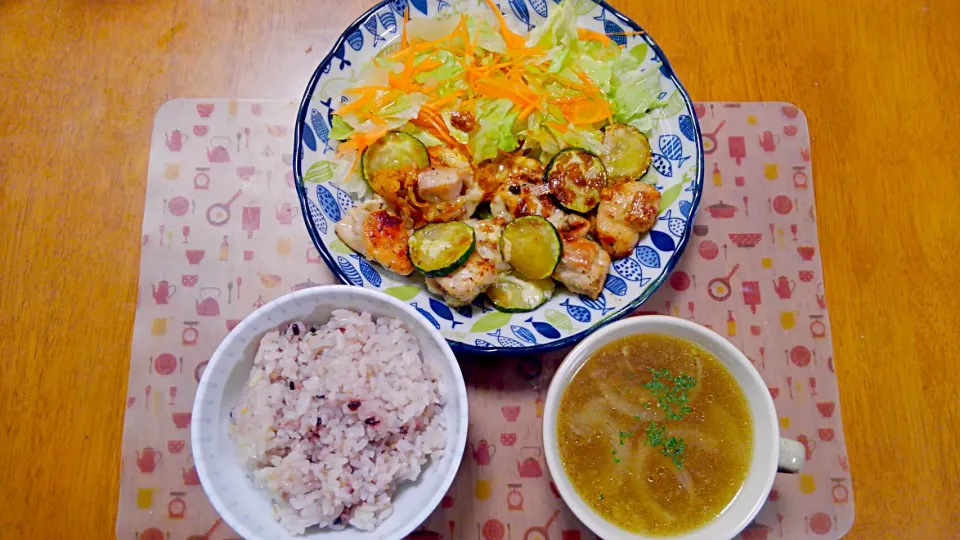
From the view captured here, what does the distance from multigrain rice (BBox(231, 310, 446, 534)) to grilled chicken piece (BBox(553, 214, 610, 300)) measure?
0.56 metres

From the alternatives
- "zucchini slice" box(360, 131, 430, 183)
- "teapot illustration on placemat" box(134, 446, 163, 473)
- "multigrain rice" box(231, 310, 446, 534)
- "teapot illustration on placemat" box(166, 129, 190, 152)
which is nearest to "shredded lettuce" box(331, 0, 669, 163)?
"zucchini slice" box(360, 131, 430, 183)

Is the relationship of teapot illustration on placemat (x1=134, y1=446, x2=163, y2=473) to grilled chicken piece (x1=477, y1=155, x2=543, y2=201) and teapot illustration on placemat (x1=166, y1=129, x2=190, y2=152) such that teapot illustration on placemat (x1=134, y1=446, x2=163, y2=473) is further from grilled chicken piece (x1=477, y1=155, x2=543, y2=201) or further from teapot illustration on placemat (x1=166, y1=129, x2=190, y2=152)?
grilled chicken piece (x1=477, y1=155, x2=543, y2=201)

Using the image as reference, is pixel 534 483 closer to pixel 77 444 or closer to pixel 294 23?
pixel 77 444

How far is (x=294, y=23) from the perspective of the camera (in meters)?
2.58

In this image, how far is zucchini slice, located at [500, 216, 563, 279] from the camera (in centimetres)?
206

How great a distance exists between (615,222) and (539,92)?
22.1 inches

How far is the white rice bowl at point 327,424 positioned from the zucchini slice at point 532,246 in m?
0.45

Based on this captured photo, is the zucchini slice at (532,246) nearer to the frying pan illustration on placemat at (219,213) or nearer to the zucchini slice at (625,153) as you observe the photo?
the zucchini slice at (625,153)

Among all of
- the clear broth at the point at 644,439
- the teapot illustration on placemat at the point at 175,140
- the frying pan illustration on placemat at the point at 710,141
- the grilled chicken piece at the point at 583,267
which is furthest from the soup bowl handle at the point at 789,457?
the teapot illustration on placemat at the point at 175,140

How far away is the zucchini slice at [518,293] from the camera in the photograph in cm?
208

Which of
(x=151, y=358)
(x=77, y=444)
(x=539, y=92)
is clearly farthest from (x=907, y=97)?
(x=77, y=444)

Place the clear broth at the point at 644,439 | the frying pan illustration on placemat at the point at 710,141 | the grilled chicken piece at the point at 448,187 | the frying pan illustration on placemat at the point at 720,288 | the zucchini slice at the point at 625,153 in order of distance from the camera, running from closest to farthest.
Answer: the clear broth at the point at 644,439
the grilled chicken piece at the point at 448,187
the zucchini slice at the point at 625,153
the frying pan illustration on placemat at the point at 720,288
the frying pan illustration on placemat at the point at 710,141

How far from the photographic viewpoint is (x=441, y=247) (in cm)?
204

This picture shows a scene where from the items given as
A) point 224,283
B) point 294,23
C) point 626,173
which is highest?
point 294,23
